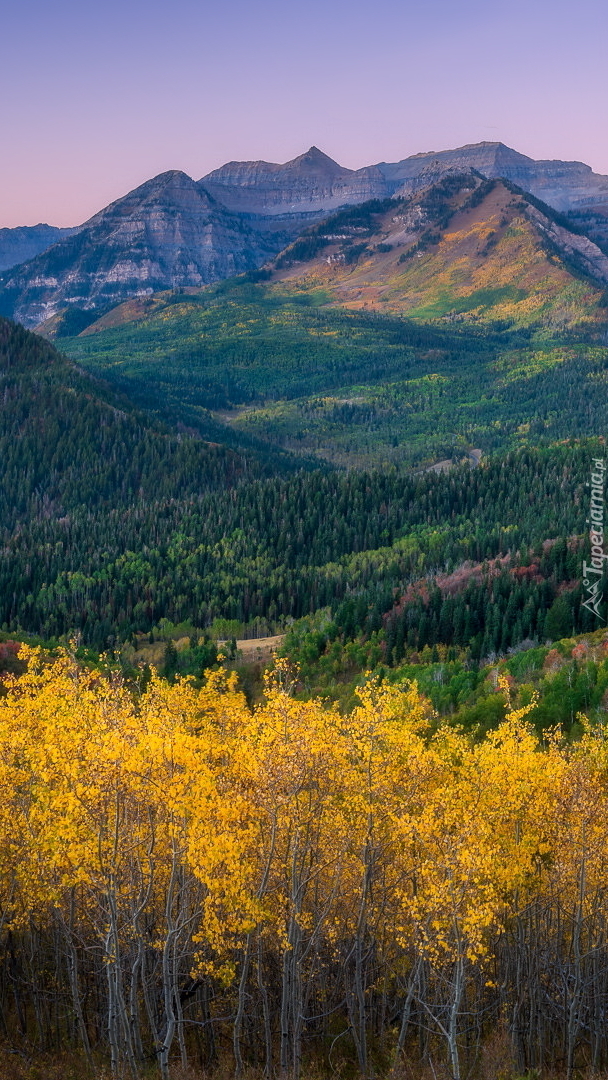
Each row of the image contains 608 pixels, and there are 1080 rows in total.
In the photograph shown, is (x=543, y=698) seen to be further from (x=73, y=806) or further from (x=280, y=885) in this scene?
(x=73, y=806)

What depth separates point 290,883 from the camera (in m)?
51.1

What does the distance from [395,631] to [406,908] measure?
4538 inches

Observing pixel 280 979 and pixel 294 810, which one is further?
pixel 280 979

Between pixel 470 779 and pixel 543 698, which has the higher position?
pixel 470 779

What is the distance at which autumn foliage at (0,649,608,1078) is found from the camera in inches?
1826

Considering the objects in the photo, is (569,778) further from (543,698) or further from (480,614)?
(480,614)

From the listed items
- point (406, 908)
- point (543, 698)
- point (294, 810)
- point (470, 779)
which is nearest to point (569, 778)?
point (470, 779)

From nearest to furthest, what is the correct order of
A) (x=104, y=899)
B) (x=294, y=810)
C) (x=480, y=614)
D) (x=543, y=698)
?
(x=294, y=810) → (x=104, y=899) → (x=543, y=698) → (x=480, y=614)

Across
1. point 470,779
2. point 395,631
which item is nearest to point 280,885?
point 470,779

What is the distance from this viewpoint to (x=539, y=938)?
5972 cm

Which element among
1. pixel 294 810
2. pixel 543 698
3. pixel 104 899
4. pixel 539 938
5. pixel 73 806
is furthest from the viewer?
pixel 543 698

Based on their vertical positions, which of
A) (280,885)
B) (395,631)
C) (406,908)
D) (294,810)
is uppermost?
(294,810)

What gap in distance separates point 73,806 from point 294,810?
10.1m

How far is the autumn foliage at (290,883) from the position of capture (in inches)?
1826
